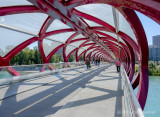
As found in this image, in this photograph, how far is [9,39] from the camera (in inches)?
537

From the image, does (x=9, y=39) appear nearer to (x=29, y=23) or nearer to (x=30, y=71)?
(x=29, y=23)

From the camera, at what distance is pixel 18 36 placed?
45.3 ft

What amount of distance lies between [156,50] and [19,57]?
13430 centimetres

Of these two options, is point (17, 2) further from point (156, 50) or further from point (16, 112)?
point (156, 50)

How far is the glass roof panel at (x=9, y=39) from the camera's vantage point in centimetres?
1283

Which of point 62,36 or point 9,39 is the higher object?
point 62,36

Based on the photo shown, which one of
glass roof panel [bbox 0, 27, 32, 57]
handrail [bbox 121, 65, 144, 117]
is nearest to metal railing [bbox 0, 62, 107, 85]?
glass roof panel [bbox 0, 27, 32, 57]

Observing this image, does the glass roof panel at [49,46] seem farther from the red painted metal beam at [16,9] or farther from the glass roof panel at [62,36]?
the red painted metal beam at [16,9]

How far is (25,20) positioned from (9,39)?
3.25m

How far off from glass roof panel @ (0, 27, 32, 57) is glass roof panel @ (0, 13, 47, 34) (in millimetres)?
1008

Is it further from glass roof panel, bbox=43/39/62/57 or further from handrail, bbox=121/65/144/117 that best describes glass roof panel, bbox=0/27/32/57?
handrail, bbox=121/65/144/117

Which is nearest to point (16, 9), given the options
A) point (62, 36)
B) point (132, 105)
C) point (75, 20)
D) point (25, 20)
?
point (25, 20)

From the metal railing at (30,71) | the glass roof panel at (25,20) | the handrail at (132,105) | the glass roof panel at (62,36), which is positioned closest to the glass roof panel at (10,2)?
the glass roof panel at (25,20)

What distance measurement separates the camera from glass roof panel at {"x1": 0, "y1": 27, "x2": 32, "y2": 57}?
12834 mm
